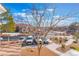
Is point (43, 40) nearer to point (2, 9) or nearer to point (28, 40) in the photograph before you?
point (28, 40)

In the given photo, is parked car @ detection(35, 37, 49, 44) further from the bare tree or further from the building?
the building

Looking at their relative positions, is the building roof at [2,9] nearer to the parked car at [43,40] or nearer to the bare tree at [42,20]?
the bare tree at [42,20]

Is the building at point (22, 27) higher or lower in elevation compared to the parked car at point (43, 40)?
higher

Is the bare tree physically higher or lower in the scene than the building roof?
lower

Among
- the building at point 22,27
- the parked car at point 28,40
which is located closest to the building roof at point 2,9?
the building at point 22,27

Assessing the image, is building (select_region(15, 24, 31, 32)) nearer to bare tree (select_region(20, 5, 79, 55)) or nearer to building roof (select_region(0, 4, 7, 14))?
bare tree (select_region(20, 5, 79, 55))

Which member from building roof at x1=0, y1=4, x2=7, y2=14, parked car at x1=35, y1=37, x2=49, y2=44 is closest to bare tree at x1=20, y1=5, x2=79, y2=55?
parked car at x1=35, y1=37, x2=49, y2=44

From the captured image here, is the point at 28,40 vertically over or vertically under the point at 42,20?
under

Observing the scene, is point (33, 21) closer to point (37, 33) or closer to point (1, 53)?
point (37, 33)

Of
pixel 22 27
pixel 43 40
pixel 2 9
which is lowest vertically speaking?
pixel 43 40

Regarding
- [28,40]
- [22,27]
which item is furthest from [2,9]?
[28,40]

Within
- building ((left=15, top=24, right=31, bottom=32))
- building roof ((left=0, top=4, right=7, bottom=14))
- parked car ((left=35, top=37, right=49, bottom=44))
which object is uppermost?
building roof ((left=0, top=4, right=7, bottom=14))

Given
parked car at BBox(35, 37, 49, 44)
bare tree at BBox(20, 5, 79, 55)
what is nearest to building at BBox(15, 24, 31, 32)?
bare tree at BBox(20, 5, 79, 55)

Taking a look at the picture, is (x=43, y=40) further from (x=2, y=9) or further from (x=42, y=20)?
(x=2, y=9)
